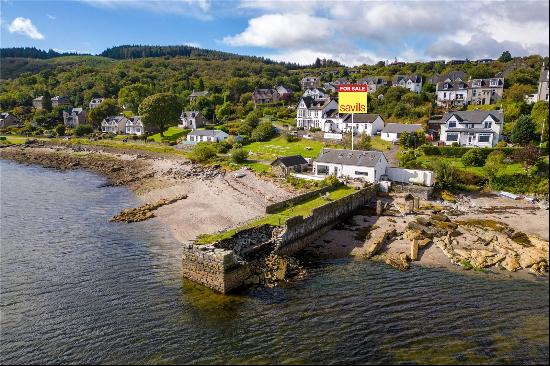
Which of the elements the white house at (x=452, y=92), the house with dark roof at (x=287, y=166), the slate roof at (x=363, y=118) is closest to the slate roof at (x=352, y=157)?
the house with dark roof at (x=287, y=166)

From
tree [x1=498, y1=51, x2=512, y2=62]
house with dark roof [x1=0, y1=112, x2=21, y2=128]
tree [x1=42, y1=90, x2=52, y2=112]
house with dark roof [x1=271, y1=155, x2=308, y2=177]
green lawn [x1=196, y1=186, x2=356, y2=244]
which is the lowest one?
green lawn [x1=196, y1=186, x2=356, y2=244]

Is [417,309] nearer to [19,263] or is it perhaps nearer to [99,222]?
[19,263]

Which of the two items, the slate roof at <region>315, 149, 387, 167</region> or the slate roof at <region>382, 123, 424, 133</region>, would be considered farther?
the slate roof at <region>382, 123, 424, 133</region>

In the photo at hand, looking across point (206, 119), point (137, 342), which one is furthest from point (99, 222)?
point (206, 119)

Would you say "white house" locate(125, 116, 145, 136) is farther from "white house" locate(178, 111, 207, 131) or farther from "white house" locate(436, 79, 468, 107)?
"white house" locate(436, 79, 468, 107)

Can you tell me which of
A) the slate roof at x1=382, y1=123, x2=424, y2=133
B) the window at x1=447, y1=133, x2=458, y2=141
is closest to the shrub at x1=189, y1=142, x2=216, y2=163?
the slate roof at x1=382, y1=123, x2=424, y2=133

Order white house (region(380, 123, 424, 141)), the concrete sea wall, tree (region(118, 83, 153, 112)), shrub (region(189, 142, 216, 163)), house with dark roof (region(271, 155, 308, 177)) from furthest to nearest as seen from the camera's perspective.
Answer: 1. tree (region(118, 83, 153, 112))
2. white house (region(380, 123, 424, 141))
3. shrub (region(189, 142, 216, 163))
4. house with dark roof (region(271, 155, 308, 177))
5. the concrete sea wall

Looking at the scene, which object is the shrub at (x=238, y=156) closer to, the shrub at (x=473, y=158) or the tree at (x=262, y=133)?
the tree at (x=262, y=133)
